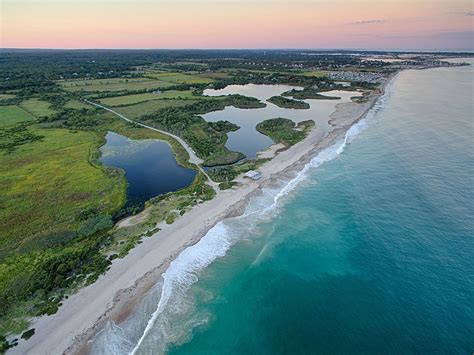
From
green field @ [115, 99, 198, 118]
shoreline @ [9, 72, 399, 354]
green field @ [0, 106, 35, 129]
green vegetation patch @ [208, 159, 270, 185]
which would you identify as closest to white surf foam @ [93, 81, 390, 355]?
shoreline @ [9, 72, 399, 354]

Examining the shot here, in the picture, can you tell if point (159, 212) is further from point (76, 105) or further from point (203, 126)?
point (76, 105)

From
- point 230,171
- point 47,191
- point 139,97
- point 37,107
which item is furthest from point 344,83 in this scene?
point 47,191

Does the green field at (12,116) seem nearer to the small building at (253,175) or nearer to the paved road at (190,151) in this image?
the paved road at (190,151)

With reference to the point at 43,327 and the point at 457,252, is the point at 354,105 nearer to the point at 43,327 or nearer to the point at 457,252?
the point at 457,252

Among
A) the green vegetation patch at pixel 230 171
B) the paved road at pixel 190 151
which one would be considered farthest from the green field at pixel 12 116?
the green vegetation patch at pixel 230 171

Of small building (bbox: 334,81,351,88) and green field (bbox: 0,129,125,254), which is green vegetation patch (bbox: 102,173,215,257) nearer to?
green field (bbox: 0,129,125,254)

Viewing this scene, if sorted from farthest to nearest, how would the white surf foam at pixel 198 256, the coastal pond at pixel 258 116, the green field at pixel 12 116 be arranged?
the green field at pixel 12 116 → the coastal pond at pixel 258 116 → the white surf foam at pixel 198 256
